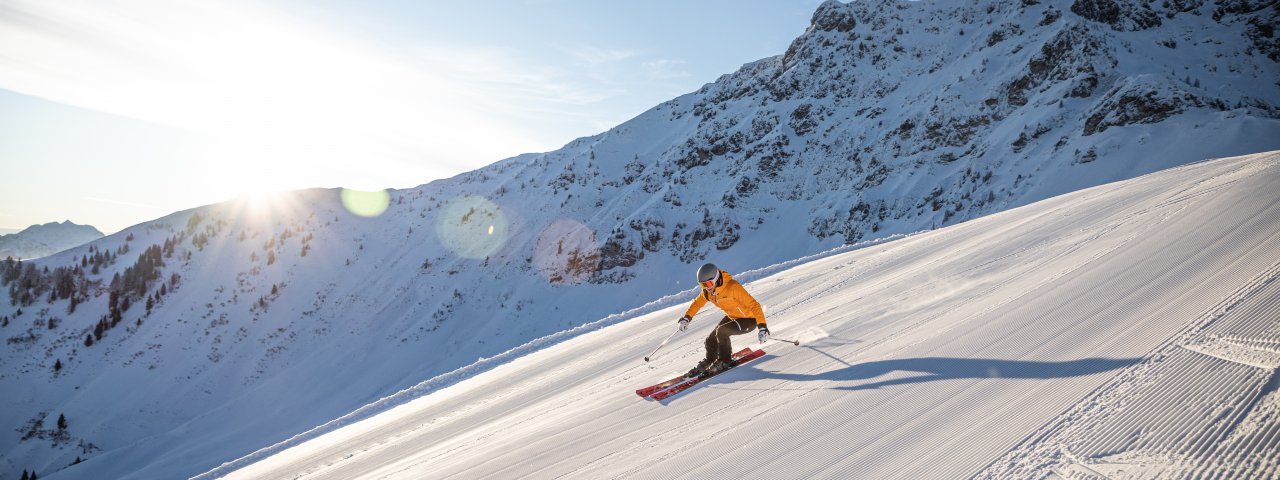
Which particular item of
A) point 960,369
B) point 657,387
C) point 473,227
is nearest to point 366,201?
point 473,227

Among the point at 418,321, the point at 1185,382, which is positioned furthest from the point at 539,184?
the point at 1185,382

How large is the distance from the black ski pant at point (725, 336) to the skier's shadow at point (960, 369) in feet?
2.83

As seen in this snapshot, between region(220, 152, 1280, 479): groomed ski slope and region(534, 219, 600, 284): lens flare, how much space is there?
82.3 ft

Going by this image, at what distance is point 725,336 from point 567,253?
30647mm

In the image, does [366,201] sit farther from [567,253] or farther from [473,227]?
[567,253]

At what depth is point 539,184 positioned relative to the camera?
4772 centimetres

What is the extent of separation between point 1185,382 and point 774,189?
34749 mm

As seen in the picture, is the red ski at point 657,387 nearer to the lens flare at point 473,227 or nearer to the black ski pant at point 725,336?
the black ski pant at point 725,336

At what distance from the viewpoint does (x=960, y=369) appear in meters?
4.77

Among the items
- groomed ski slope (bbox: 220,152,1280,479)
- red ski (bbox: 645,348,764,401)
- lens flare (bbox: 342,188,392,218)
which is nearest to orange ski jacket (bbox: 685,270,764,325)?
red ski (bbox: 645,348,764,401)

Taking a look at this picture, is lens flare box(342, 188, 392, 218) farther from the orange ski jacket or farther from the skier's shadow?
the skier's shadow

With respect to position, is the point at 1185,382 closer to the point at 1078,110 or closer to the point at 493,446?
the point at 493,446

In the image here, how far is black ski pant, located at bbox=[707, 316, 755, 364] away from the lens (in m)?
6.67

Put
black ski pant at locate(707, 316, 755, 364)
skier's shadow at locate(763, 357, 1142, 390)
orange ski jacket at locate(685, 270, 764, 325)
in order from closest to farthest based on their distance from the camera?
skier's shadow at locate(763, 357, 1142, 390)
orange ski jacket at locate(685, 270, 764, 325)
black ski pant at locate(707, 316, 755, 364)
